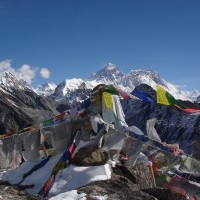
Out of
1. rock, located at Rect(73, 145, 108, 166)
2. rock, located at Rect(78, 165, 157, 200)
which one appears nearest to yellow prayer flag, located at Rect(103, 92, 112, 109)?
rock, located at Rect(73, 145, 108, 166)

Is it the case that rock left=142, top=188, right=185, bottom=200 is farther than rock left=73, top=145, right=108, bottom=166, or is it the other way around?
rock left=73, top=145, right=108, bottom=166

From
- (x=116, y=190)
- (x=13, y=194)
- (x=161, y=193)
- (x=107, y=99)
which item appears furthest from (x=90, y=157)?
(x=13, y=194)

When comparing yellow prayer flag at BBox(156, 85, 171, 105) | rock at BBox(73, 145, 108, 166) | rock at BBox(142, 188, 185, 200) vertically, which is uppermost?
yellow prayer flag at BBox(156, 85, 171, 105)

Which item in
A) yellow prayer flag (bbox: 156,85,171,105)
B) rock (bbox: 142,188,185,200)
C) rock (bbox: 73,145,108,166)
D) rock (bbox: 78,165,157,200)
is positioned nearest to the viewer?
rock (bbox: 78,165,157,200)

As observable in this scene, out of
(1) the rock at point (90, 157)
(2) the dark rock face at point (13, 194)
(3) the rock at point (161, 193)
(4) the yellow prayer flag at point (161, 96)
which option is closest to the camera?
(2) the dark rock face at point (13, 194)

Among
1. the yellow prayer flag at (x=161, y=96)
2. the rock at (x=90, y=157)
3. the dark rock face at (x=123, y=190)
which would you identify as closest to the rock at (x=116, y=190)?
the dark rock face at (x=123, y=190)

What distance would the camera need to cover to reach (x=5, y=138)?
90.5 feet

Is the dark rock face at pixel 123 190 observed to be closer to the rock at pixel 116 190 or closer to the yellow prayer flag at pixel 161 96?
the rock at pixel 116 190

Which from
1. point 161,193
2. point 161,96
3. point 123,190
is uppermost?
point 161,96

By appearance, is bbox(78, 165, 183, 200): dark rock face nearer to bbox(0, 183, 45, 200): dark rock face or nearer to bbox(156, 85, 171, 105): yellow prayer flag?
bbox(0, 183, 45, 200): dark rock face

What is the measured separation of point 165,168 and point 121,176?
335 cm

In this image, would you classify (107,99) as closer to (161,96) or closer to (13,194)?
(161,96)

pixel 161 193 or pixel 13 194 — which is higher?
pixel 13 194

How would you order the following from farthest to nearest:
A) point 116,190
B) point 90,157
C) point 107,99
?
point 107,99 < point 90,157 < point 116,190
